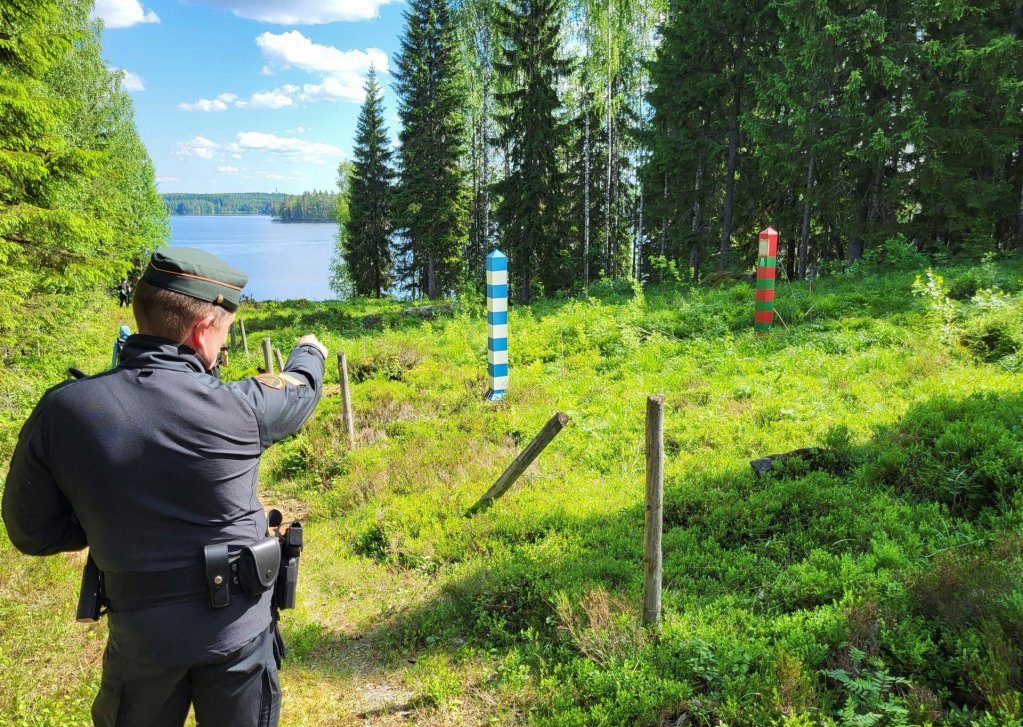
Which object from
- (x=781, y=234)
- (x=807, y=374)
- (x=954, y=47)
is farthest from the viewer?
(x=781, y=234)

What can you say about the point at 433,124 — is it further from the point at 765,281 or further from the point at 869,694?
the point at 869,694

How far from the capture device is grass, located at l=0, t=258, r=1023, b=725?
3154 mm

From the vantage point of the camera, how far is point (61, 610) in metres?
4.36

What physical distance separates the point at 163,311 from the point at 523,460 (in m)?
3.84

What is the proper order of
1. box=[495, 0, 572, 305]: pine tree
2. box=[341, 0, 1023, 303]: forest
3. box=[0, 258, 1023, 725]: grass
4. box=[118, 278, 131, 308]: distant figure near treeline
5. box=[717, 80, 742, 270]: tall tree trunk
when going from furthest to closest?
box=[118, 278, 131, 308]: distant figure near treeline, box=[495, 0, 572, 305]: pine tree, box=[717, 80, 742, 270]: tall tree trunk, box=[341, 0, 1023, 303]: forest, box=[0, 258, 1023, 725]: grass

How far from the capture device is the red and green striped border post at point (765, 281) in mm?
9258

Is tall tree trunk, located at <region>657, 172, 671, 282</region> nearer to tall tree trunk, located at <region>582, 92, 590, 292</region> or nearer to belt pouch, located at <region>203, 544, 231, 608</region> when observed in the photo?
tall tree trunk, located at <region>582, 92, 590, 292</region>

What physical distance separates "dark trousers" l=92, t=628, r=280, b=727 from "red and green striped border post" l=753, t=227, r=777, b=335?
9.04 metres

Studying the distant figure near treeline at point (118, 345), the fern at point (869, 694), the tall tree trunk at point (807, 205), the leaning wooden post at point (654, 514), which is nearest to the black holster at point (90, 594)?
the distant figure near treeline at point (118, 345)

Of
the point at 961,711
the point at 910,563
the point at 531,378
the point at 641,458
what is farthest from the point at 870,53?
the point at 961,711

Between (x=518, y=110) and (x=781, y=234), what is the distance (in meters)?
11.9

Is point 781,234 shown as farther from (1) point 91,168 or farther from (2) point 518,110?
(1) point 91,168

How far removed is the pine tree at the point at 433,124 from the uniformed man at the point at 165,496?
2890cm

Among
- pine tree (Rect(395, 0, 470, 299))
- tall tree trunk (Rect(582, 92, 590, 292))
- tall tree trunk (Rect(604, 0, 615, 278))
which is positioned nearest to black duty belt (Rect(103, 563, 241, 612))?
tall tree trunk (Rect(582, 92, 590, 292))
